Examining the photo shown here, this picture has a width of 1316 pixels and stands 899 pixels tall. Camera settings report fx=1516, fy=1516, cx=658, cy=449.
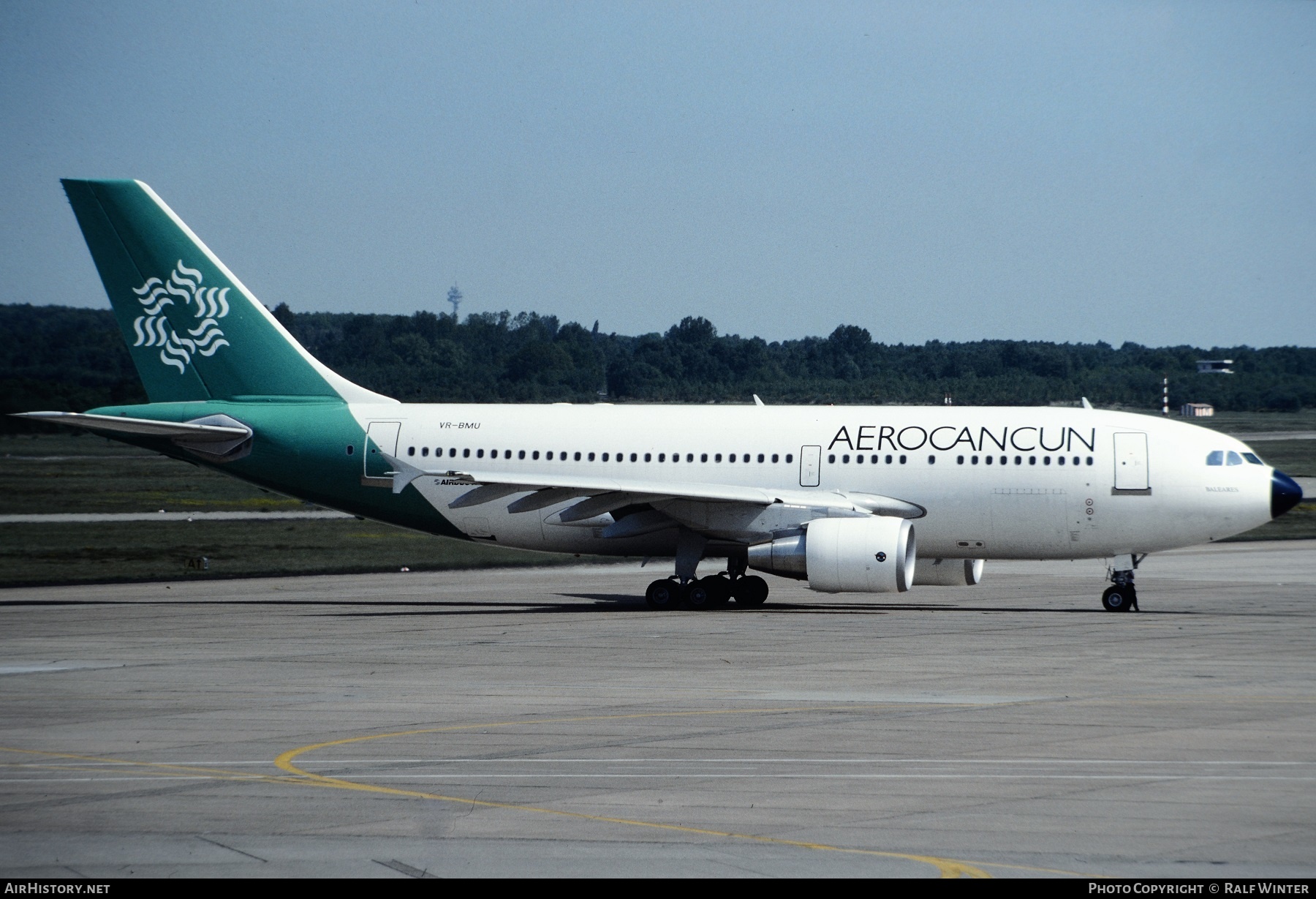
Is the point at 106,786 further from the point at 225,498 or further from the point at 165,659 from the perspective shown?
the point at 225,498

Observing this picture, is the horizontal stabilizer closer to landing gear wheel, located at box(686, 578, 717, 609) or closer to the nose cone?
landing gear wheel, located at box(686, 578, 717, 609)

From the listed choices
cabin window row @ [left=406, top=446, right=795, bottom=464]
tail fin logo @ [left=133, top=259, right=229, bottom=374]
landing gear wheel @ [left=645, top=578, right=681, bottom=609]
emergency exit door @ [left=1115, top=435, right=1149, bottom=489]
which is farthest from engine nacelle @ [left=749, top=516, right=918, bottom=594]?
tail fin logo @ [left=133, top=259, right=229, bottom=374]

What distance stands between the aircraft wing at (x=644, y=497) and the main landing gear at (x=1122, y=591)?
391cm

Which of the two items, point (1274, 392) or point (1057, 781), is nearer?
point (1057, 781)

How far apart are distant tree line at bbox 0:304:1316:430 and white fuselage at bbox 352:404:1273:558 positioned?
33201 mm

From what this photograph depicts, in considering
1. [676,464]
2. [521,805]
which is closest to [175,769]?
[521,805]

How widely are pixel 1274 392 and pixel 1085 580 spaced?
5860cm

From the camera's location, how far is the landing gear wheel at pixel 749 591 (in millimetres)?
31547

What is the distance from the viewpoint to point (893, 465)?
30.6m

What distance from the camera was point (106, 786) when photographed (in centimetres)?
1312

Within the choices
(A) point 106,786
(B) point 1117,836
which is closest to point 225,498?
(A) point 106,786

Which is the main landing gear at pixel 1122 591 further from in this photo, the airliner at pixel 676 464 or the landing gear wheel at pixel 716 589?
the landing gear wheel at pixel 716 589

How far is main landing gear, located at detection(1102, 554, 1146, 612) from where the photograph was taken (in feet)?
96.6

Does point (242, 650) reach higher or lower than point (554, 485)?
lower
